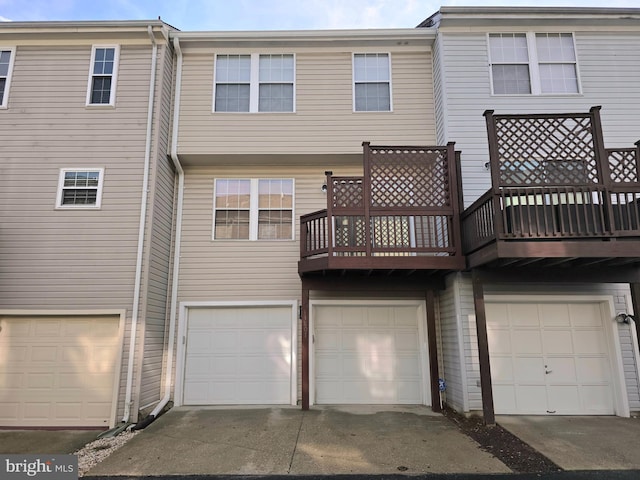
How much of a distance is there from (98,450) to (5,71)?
24.4 feet

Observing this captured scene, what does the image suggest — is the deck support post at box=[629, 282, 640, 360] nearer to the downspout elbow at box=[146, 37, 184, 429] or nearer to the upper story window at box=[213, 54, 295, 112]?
the upper story window at box=[213, 54, 295, 112]

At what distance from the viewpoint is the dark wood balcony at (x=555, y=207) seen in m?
4.98

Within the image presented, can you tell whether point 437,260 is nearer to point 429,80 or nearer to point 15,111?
point 429,80

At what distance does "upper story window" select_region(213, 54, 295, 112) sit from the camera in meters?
7.95

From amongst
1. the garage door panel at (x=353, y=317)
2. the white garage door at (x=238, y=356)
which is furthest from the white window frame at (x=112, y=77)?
the garage door panel at (x=353, y=317)

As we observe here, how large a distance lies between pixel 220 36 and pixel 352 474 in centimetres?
815

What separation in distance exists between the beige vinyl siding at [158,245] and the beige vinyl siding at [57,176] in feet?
0.92

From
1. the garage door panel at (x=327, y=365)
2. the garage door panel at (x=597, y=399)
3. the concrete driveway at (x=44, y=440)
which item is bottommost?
the concrete driveway at (x=44, y=440)

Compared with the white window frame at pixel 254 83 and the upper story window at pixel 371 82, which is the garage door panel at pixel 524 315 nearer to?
the upper story window at pixel 371 82

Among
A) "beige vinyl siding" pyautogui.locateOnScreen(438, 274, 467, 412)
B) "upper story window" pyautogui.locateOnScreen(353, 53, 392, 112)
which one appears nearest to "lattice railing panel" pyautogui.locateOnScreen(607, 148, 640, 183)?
"beige vinyl siding" pyautogui.locateOnScreen(438, 274, 467, 412)

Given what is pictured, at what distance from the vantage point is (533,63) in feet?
24.8

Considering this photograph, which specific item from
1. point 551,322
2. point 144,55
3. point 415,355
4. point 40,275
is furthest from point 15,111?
point 551,322

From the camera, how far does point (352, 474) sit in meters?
4.18

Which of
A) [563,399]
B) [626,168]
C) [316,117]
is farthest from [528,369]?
[316,117]
